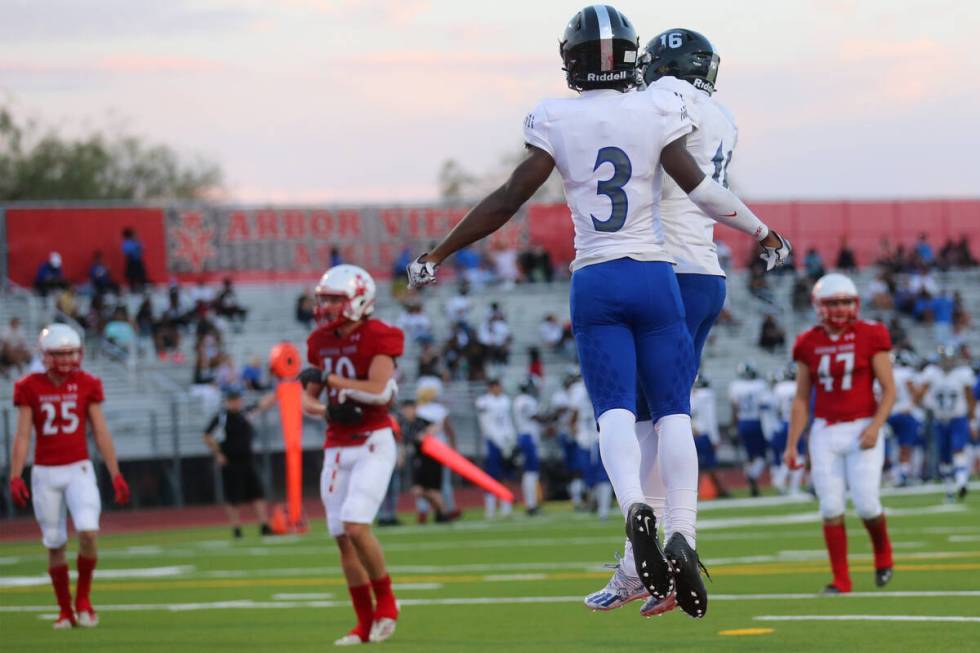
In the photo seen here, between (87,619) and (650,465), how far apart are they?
612 centimetres

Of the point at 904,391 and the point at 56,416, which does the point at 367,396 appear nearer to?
the point at 56,416

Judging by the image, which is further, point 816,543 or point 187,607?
point 816,543

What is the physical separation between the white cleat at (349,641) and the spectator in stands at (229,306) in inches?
861

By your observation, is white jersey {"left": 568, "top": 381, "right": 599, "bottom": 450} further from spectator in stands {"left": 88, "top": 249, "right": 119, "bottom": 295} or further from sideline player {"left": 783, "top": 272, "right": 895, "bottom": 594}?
sideline player {"left": 783, "top": 272, "right": 895, "bottom": 594}

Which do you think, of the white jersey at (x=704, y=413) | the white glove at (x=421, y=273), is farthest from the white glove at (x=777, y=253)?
the white jersey at (x=704, y=413)

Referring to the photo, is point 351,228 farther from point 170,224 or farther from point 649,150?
point 649,150

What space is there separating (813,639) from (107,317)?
74.1 ft

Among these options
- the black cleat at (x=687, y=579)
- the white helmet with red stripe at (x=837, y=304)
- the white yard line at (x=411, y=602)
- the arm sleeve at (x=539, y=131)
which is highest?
the arm sleeve at (x=539, y=131)

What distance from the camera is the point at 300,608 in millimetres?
13227

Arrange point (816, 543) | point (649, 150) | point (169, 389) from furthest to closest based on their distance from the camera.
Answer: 1. point (169, 389)
2. point (816, 543)
3. point (649, 150)

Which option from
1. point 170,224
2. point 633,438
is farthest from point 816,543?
point 170,224

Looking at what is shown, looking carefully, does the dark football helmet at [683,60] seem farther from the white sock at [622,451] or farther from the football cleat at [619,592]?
the football cleat at [619,592]

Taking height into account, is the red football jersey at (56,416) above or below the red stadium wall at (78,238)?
below

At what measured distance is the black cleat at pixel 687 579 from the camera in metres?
6.92
